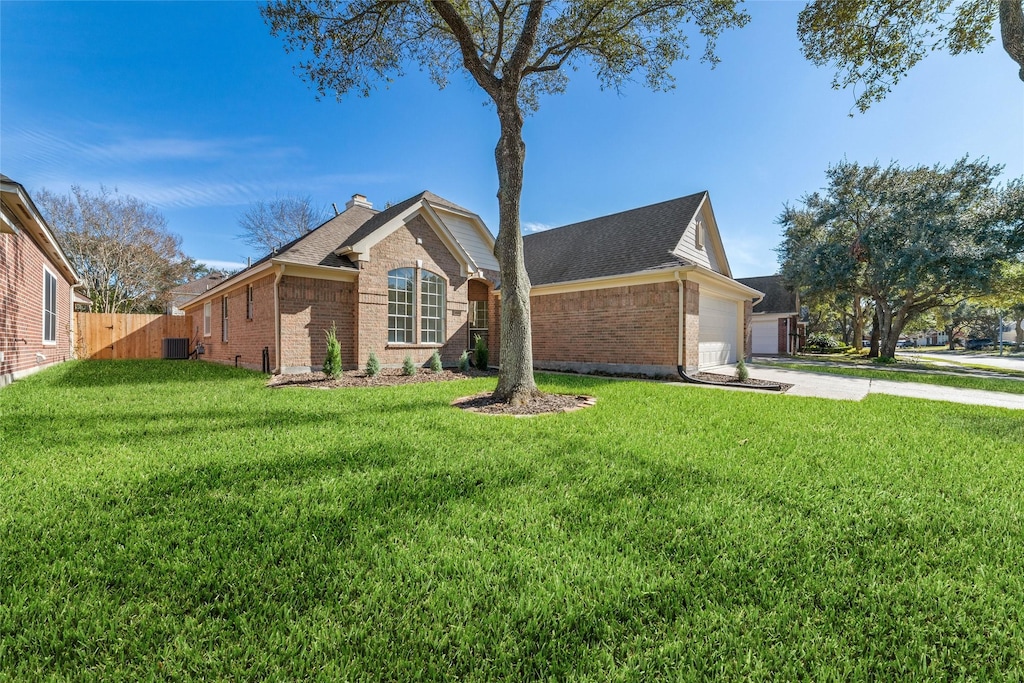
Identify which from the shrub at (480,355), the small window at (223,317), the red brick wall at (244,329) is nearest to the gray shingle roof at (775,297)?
the shrub at (480,355)

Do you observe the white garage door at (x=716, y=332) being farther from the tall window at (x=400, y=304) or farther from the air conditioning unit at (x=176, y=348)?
the air conditioning unit at (x=176, y=348)

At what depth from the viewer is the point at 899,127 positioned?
439 inches

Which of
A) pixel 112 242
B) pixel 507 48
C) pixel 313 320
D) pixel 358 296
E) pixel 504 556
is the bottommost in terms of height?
pixel 504 556

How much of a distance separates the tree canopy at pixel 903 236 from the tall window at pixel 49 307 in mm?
30726

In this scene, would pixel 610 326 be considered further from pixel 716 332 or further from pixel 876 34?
pixel 876 34

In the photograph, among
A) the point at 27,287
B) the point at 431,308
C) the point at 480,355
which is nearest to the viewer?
the point at 27,287

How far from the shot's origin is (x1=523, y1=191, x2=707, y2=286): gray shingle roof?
12312mm

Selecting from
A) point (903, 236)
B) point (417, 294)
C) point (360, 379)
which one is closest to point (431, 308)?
point (417, 294)

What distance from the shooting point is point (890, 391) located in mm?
9367

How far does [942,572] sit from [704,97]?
40.0 feet

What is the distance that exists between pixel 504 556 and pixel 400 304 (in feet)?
34.3

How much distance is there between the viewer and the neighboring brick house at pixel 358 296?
415 inches

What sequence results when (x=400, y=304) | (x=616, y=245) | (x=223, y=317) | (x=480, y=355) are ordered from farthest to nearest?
(x=223, y=317) → (x=616, y=245) → (x=480, y=355) → (x=400, y=304)

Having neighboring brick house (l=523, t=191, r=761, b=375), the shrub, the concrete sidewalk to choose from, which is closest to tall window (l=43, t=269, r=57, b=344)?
the shrub
